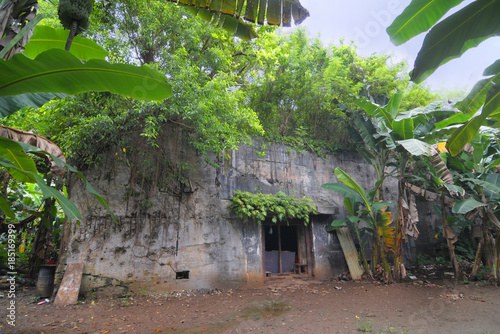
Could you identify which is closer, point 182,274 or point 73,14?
point 73,14

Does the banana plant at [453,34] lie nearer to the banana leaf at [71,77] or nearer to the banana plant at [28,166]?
the banana leaf at [71,77]

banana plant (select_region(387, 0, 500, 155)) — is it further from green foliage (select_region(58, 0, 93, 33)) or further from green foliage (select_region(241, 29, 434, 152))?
green foliage (select_region(241, 29, 434, 152))

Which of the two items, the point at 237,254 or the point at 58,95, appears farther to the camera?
the point at 237,254

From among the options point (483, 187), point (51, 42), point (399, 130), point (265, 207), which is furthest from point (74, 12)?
point (483, 187)

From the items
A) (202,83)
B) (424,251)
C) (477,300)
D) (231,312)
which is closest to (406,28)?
(202,83)

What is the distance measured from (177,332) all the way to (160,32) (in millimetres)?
5753

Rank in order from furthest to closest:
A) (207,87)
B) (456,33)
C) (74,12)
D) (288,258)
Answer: (288,258)
(207,87)
(456,33)
(74,12)

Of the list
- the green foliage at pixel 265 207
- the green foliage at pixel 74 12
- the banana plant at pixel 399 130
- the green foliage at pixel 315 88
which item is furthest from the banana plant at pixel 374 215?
the green foliage at pixel 74 12

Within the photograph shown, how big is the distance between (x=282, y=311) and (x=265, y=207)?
7.47ft

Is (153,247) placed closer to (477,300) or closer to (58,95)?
(58,95)

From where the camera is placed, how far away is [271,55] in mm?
6406

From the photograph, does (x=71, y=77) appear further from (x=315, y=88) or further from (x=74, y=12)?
(x=315, y=88)

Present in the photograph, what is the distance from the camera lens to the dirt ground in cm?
372

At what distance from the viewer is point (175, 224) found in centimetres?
589
